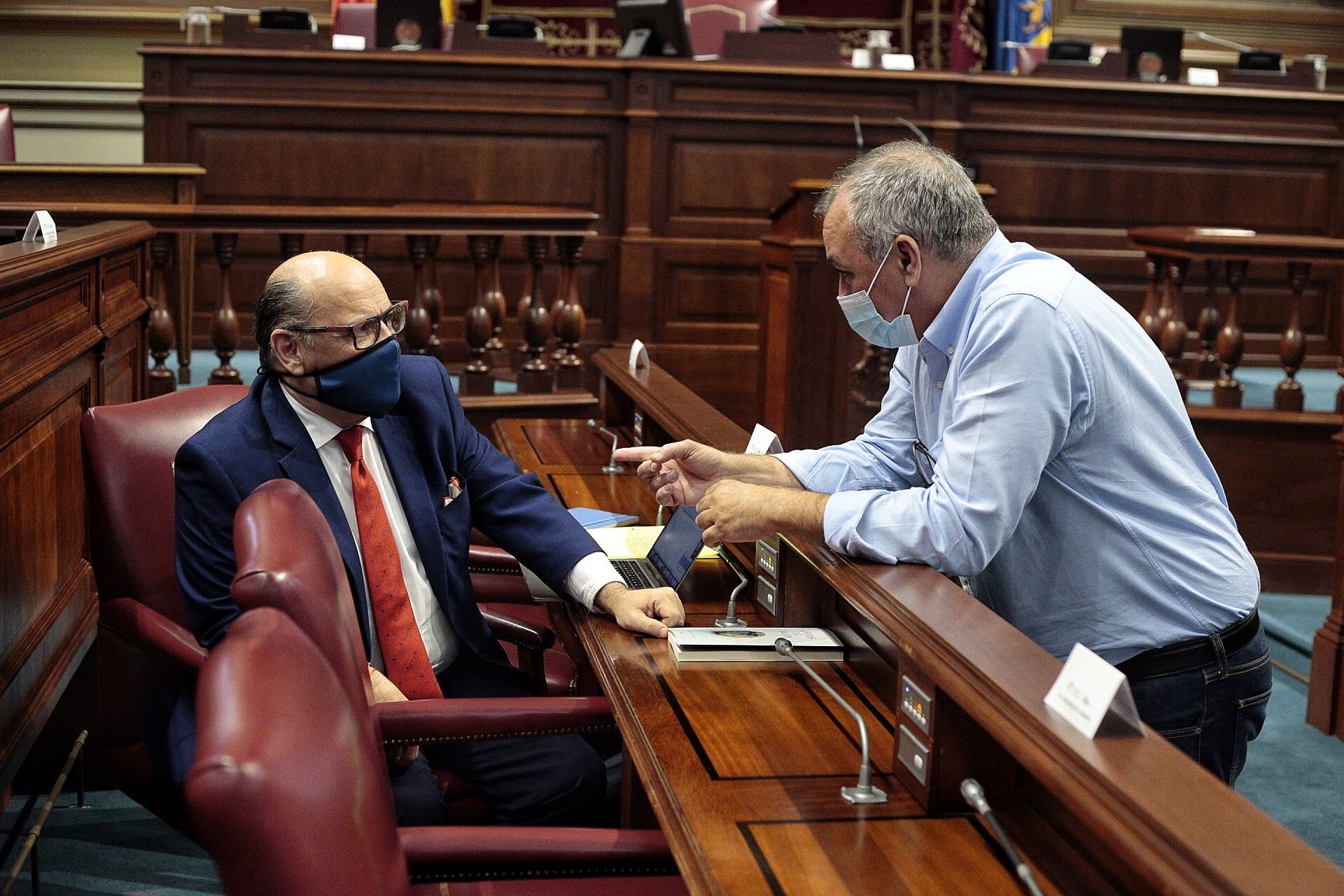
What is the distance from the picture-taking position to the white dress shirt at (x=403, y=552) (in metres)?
2.15

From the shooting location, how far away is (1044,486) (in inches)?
74.8

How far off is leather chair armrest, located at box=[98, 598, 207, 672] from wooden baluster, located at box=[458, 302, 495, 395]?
7.71 ft

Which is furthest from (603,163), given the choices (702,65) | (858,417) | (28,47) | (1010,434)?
(1010,434)

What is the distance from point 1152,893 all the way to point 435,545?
4.22ft

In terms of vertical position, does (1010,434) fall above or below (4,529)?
above

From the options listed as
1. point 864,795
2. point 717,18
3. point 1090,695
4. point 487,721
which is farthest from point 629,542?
point 717,18

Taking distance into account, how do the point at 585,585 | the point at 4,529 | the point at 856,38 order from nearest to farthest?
the point at 585,585 < the point at 4,529 < the point at 856,38

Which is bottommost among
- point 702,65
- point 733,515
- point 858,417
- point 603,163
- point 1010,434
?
point 858,417

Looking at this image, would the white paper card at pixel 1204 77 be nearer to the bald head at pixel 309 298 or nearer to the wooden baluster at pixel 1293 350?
the wooden baluster at pixel 1293 350

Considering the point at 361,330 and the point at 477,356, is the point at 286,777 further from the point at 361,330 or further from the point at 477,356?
the point at 477,356

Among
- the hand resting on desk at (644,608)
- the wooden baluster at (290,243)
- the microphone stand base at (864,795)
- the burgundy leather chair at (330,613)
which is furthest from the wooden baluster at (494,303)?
the microphone stand base at (864,795)

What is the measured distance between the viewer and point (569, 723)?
181 centimetres

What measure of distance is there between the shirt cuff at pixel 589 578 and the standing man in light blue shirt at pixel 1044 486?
23 cm

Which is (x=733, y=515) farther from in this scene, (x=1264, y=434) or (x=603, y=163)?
(x=603, y=163)
